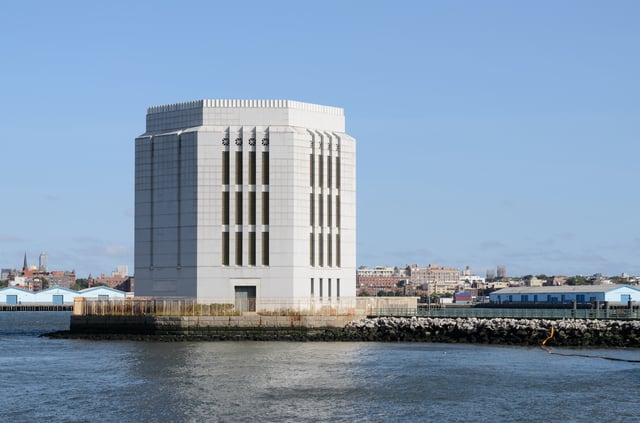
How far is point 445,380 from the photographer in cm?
5506

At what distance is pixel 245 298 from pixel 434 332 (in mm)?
15086

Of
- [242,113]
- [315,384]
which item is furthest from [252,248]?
[315,384]

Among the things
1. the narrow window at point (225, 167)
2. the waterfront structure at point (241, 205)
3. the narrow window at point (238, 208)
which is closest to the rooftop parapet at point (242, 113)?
the waterfront structure at point (241, 205)

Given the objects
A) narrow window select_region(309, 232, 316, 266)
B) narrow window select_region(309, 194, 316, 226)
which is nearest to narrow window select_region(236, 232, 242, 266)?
narrow window select_region(309, 232, 316, 266)

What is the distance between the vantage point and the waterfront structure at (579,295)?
163250 mm

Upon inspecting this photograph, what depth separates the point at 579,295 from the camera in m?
167

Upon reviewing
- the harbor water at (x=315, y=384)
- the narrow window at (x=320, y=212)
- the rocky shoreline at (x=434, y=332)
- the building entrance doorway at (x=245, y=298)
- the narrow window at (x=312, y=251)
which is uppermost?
the narrow window at (x=320, y=212)

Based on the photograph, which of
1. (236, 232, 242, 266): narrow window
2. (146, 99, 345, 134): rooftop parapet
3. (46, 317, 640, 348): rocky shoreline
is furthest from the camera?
(146, 99, 345, 134): rooftop parapet

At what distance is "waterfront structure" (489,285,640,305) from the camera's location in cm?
16325

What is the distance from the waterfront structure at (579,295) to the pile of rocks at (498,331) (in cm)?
8223

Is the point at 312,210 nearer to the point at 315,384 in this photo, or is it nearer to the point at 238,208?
the point at 238,208

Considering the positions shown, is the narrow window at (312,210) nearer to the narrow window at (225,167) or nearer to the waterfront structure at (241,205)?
the waterfront structure at (241,205)

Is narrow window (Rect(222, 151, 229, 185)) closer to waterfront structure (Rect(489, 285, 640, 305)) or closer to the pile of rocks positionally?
the pile of rocks

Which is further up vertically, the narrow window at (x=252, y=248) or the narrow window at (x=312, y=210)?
the narrow window at (x=312, y=210)
